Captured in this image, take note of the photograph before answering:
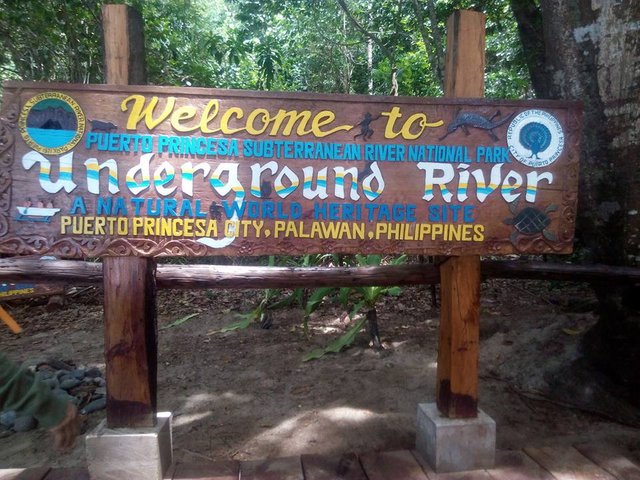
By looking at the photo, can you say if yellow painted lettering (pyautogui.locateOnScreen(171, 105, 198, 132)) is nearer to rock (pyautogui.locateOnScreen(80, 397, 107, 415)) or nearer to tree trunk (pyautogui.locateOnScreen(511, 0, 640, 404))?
tree trunk (pyautogui.locateOnScreen(511, 0, 640, 404))

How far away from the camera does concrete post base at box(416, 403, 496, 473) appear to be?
2.26m

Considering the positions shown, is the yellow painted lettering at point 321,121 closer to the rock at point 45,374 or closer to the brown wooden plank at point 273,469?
the brown wooden plank at point 273,469

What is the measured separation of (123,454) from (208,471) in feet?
1.36

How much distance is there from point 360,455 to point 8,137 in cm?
224

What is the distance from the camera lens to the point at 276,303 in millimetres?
5473

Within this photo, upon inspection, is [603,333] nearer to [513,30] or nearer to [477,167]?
[477,167]

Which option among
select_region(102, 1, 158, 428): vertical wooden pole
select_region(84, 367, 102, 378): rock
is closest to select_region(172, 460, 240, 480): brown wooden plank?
select_region(102, 1, 158, 428): vertical wooden pole

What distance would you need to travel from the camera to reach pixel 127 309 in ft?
6.92

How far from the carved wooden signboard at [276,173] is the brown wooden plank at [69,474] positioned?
3.68ft

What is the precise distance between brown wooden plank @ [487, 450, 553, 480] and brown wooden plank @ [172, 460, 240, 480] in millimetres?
1275

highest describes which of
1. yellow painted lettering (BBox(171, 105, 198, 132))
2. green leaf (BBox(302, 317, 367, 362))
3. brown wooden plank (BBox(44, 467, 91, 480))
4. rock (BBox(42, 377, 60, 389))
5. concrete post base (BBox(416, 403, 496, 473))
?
yellow painted lettering (BBox(171, 105, 198, 132))

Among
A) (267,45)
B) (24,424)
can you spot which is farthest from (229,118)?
(267,45)

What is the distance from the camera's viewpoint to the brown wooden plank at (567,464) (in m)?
2.21

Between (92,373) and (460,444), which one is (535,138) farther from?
(92,373)
